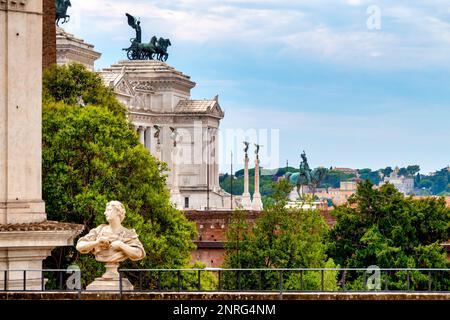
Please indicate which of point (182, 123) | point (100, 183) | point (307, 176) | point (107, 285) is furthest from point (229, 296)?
point (182, 123)

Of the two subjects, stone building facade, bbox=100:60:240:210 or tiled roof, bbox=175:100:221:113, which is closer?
stone building facade, bbox=100:60:240:210

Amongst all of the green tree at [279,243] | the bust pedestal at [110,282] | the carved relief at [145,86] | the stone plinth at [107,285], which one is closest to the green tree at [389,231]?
the green tree at [279,243]

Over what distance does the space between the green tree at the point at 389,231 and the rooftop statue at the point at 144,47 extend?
3391 inches

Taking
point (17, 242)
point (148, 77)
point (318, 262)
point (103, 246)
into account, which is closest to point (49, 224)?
point (17, 242)

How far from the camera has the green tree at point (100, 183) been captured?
192 ft

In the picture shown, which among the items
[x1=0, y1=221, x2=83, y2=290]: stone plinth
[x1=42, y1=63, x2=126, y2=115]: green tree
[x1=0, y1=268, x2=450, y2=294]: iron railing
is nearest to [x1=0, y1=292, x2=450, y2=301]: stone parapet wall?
[x1=0, y1=268, x2=450, y2=294]: iron railing

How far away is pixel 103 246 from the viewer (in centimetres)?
3750

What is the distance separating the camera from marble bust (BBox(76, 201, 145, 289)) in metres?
37.4

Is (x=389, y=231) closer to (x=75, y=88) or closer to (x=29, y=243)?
(x=75, y=88)

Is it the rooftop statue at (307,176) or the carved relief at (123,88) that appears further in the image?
the rooftop statue at (307,176)

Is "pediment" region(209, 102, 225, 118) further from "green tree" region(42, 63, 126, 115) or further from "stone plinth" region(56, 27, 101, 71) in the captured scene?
"green tree" region(42, 63, 126, 115)

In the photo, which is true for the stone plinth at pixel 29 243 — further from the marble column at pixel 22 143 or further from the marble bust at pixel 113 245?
the marble bust at pixel 113 245

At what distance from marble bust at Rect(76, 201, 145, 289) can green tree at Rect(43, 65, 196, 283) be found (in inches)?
749
